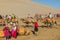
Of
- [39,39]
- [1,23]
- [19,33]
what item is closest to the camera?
[39,39]

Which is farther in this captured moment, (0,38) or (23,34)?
(23,34)

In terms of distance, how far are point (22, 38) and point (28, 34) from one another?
1966 millimetres

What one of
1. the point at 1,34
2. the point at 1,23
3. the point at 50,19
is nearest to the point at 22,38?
the point at 1,34

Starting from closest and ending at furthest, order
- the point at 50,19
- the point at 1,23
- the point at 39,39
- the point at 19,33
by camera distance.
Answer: the point at 39,39 → the point at 19,33 → the point at 50,19 → the point at 1,23

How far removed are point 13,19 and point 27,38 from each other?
9.76m

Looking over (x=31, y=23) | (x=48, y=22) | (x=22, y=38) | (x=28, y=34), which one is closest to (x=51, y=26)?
(x=48, y=22)

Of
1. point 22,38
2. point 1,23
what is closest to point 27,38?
point 22,38

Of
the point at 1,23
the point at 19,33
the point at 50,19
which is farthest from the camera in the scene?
the point at 1,23

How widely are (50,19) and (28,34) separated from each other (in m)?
6.56

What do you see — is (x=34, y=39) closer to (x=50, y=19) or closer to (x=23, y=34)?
(x=23, y=34)

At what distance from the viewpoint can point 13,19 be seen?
3150cm

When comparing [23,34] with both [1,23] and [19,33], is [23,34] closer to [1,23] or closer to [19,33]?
[19,33]

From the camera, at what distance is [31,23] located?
3359cm

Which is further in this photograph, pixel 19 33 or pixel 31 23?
pixel 31 23
